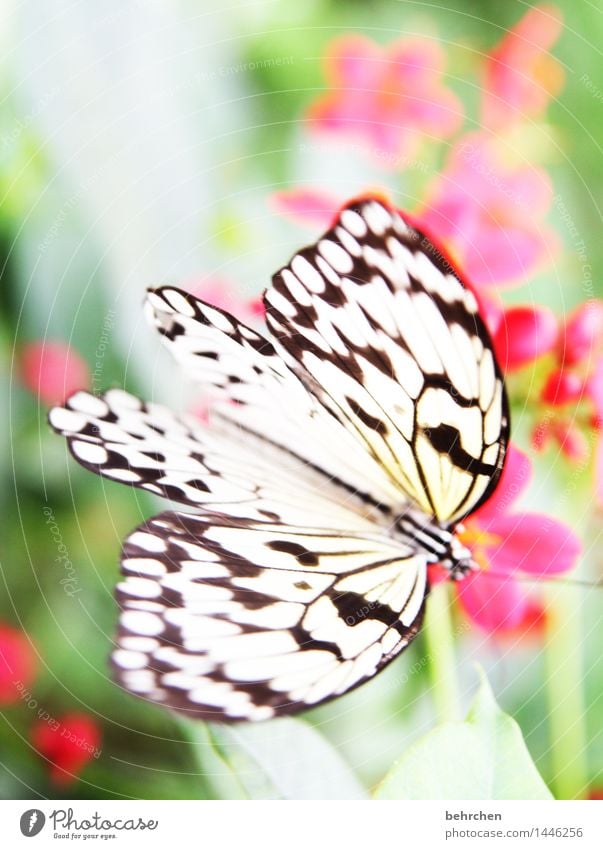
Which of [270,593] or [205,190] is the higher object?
[205,190]

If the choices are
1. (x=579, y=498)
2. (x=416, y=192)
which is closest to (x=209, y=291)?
(x=416, y=192)

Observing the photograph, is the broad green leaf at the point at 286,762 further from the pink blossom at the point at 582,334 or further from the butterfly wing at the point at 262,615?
the pink blossom at the point at 582,334

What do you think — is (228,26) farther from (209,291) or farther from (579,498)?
(579,498)

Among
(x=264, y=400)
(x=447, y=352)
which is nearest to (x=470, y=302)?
(x=447, y=352)

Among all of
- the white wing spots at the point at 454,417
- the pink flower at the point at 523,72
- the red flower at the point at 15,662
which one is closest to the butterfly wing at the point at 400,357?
the white wing spots at the point at 454,417

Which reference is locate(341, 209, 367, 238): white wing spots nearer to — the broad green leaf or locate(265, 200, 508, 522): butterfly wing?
locate(265, 200, 508, 522): butterfly wing

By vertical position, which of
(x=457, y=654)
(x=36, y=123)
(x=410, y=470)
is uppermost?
(x=36, y=123)
